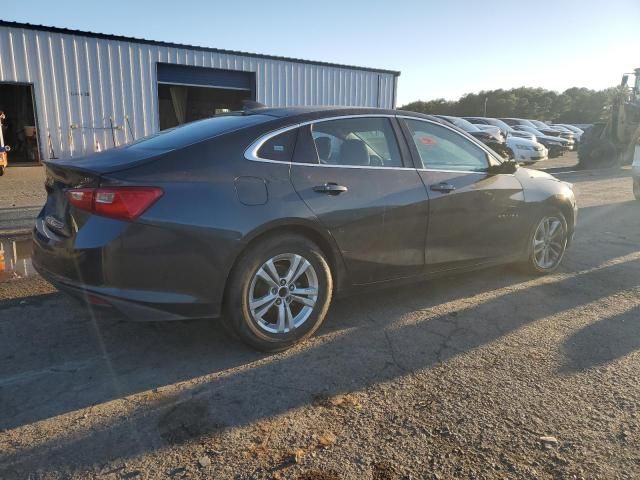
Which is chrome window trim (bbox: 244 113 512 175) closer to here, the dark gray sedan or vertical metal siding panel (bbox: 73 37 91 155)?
the dark gray sedan

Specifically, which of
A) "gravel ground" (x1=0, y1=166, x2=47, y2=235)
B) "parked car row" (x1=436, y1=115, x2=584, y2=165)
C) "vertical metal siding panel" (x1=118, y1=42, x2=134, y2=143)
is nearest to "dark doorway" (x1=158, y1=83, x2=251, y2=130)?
"vertical metal siding panel" (x1=118, y1=42, x2=134, y2=143)

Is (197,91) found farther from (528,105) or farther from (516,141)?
(528,105)

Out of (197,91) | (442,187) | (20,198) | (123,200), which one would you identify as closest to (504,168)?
(442,187)

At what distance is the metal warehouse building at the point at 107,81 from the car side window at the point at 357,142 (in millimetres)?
14904

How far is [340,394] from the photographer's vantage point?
2.97 m

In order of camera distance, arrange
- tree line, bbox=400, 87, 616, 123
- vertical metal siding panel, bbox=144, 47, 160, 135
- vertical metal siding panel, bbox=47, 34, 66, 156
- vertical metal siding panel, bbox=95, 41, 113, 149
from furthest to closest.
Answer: tree line, bbox=400, 87, 616, 123, vertical metal siding panel, bbox=144, 47, 160, 135, vertical metal siding panel, bbox=95, 41, 113, 149, vertical metal siding panel, bbox=47, 34, 66, 156

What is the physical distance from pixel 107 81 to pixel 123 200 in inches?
624

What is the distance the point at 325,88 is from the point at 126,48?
8021 mm

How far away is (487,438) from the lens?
8.48 ft

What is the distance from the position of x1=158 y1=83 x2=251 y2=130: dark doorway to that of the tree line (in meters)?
34.1

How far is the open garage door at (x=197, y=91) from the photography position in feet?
61.4

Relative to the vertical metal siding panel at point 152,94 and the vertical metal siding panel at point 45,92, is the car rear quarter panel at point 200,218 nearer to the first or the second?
the vertical metal siding panel at point 45,92

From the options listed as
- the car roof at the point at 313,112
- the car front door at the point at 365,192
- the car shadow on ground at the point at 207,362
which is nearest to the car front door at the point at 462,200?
the car front door at the point at 365,192

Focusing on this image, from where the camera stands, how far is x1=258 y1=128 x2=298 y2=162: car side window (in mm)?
3439
